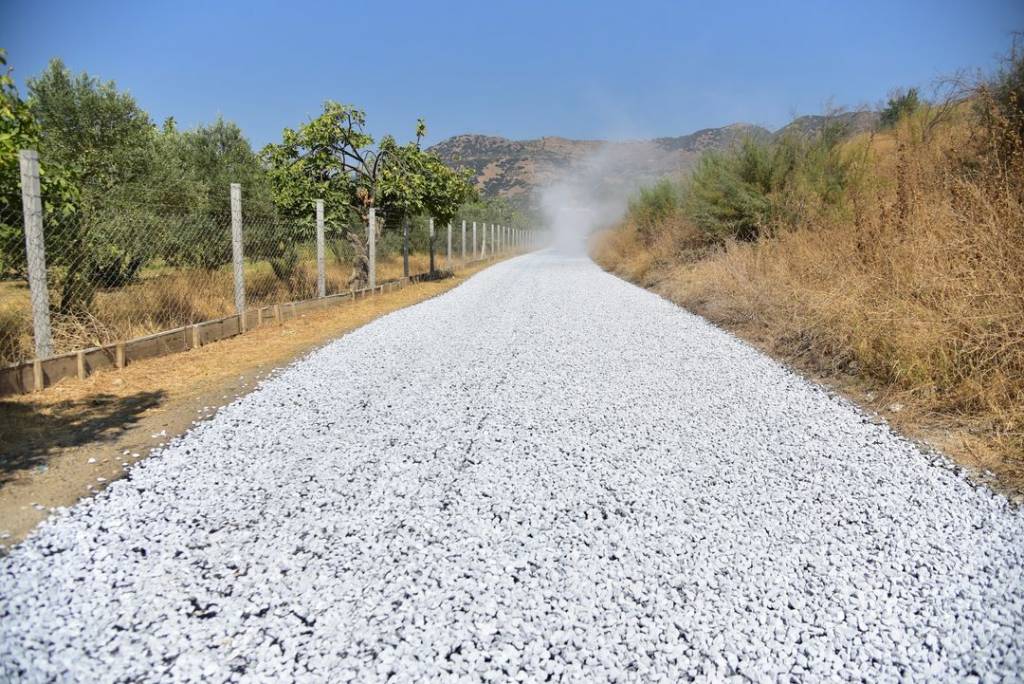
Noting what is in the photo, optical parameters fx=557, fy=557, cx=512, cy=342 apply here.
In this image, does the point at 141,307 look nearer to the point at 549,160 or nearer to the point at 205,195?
the point at 205,195

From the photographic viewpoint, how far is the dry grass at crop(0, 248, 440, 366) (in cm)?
595

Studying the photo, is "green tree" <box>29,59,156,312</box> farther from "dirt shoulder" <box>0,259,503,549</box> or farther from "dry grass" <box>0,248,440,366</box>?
"dirt shoulder" <box>0,259,503,549</box>

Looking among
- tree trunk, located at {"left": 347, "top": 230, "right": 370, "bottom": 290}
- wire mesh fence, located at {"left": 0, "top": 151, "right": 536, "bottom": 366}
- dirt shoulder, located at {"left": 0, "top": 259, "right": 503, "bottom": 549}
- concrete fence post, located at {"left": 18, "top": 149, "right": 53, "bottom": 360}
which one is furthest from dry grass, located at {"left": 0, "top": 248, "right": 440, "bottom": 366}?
tree trunk, located at {"left": 347, "top": 230, "right": 370, "bottom": 290}

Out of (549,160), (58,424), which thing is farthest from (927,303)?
(549,160)

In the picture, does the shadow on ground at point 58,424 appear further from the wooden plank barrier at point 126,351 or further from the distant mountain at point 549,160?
the distant mountain at point 549,160

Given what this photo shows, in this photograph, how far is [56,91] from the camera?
10109 mm

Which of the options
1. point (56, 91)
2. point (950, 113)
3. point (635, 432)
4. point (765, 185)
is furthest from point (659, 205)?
point (635, 432)

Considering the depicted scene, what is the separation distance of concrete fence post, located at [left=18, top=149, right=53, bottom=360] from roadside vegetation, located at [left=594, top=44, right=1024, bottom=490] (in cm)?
740

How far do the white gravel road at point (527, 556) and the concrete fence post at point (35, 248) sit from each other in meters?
2.36

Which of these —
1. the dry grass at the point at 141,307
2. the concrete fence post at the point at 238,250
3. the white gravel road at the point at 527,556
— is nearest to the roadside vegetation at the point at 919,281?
the white gravel road at the point at 527,556

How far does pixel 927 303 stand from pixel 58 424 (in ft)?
23.5

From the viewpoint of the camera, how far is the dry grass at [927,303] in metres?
3.90

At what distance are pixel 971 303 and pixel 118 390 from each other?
7299mm

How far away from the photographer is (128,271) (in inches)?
311
